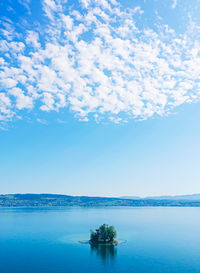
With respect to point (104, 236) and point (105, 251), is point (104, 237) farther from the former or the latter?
point (105, 251)

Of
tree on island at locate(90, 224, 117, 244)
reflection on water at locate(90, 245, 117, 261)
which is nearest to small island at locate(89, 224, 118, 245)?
tree on island at locate(90, 224, 117, 244)

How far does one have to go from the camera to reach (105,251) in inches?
2403

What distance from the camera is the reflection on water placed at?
5595cm

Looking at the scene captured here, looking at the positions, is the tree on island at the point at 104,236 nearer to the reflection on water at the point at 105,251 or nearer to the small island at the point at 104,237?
the small island at the point at 104,237

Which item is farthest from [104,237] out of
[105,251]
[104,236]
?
[105,251]

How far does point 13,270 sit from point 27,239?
33.1 m

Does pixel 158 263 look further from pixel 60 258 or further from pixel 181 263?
pixel 60 258

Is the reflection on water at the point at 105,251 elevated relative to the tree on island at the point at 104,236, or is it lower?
lower

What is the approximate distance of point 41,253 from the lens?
193 ft

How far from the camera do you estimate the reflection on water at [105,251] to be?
56.0m

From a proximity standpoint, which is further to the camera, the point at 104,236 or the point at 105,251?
the point at 104,236

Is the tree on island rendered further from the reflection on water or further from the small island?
the reflection on water

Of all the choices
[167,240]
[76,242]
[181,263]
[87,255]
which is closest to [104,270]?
[87,255]

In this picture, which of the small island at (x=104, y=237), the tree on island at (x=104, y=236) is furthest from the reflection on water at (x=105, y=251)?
the tree on island at (x=104, y=236)
